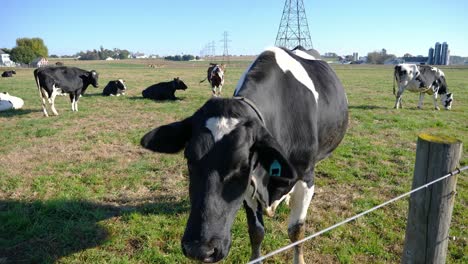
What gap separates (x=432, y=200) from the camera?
2146mm

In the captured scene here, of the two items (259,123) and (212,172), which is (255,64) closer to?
(259,123)

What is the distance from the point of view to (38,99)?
15.2m

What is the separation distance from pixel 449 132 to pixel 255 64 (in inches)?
332

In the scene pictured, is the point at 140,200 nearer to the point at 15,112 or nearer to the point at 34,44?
the point at 15,112

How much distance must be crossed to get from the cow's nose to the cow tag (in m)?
0.65

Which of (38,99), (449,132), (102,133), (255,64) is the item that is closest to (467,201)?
(255,64)

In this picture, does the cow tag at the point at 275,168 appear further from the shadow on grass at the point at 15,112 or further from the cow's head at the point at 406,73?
the cow's head at the point at 406,73

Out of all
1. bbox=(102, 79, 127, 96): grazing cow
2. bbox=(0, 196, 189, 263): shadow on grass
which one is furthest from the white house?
bbox=(0, 196, 189, 263): shadow on grass

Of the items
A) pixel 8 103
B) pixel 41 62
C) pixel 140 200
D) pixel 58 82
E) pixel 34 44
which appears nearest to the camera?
pixel 140 200

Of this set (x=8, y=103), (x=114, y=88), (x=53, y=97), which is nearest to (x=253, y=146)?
(x=53, y=97)

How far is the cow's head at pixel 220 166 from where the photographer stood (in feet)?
6.38

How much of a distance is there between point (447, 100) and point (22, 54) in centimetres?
8849

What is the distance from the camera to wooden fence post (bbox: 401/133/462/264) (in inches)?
81.3

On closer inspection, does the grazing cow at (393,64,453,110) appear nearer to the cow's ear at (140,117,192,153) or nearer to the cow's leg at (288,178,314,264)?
the cow's leg at (288,178,314,264)
